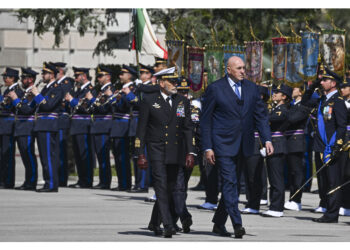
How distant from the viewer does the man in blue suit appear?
38.6ft

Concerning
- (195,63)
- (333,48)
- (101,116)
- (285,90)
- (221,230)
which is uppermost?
(333,48)

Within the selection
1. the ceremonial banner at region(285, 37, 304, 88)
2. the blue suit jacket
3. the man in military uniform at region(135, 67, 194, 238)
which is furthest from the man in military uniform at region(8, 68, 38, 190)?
the blue suit jacket

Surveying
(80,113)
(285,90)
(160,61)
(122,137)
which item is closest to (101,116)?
(80,113)

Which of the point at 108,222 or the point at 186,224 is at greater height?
the point at 186,224

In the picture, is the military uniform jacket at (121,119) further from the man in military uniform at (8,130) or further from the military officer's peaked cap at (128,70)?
the man in military uniform at (8,130)

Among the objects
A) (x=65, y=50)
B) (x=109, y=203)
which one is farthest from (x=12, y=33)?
(x=109, y=203)

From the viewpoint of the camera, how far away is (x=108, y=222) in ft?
43.0

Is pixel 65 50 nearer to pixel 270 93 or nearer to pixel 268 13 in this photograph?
pixel 268 13

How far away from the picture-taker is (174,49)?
59.1 ft

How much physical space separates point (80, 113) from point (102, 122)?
45 cm

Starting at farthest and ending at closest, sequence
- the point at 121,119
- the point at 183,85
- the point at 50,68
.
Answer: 1. the point at 121,119
2. the point at 50,68
3. the point at 183,85

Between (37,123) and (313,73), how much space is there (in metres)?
4.93

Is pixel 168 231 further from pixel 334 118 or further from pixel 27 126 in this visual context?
pixel 27 126
